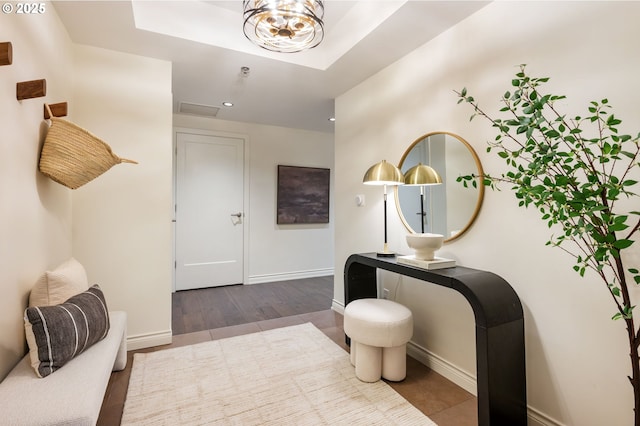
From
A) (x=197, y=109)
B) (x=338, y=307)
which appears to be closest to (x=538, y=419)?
(x=338, y=307)

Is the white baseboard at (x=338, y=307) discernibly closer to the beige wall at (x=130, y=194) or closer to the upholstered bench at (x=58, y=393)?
the beige wall at (x=130, y=194)

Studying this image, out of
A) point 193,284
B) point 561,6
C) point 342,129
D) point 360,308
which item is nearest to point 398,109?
point 342,129

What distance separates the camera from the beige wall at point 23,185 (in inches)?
53.7

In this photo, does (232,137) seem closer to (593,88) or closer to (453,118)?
(453,118)

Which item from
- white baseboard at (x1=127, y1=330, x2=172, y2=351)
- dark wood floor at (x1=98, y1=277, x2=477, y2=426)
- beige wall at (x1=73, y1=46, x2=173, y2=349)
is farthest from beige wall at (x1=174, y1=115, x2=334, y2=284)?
white baseboard at (x1=127, y1=330, x2=172, y2=351)

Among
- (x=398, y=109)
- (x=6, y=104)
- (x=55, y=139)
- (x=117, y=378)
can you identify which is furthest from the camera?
(x=398, y=109)

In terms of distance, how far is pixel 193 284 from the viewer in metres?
4.30

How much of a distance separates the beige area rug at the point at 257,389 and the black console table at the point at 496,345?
411 mm

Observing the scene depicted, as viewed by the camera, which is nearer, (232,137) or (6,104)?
(6,104)

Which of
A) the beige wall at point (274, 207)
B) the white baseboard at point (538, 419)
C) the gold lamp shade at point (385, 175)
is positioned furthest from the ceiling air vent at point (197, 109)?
the white baseboard at point (538, 419)

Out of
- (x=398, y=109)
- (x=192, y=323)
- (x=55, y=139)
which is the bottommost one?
(x=192, y=323)

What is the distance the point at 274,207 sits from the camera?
481 cm

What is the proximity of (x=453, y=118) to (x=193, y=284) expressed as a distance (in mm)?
3842

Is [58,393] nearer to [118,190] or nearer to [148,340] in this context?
[148,340]
